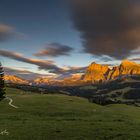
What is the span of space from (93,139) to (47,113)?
126ft

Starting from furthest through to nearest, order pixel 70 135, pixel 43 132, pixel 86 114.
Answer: pixel 86 114, pixel 43 132, pixel 70 135

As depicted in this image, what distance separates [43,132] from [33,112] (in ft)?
110

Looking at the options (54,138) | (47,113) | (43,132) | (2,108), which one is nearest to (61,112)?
(47,113)

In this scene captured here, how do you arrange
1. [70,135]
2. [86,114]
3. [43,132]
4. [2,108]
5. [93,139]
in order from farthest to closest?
1. [2,108]
2. [86,114]
3. [43,132]
4. [70,135]
5. [93,139]

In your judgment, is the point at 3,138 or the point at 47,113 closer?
the point at 3,138

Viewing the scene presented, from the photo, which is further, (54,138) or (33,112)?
(33,112)

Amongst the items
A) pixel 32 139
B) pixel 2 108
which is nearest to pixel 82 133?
pixel 32 139

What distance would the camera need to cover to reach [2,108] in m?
79.2

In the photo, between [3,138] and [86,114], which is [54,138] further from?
[86,114]

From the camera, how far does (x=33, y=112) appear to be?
2790 inches

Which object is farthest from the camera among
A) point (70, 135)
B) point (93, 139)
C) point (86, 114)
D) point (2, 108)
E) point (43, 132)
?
point (2, 108)

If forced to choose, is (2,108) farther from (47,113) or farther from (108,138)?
(108,138)

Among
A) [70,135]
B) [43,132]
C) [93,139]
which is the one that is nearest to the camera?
[93,139]

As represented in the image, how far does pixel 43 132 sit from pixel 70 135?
14.2 feet
